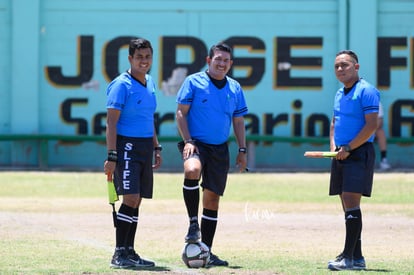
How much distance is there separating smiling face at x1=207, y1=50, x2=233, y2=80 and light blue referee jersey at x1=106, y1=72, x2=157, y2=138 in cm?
76

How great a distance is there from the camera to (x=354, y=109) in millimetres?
10531

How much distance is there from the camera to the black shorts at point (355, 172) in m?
10.4

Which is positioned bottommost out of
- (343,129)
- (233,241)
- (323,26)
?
(233,241)

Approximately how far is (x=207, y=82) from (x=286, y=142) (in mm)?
16896

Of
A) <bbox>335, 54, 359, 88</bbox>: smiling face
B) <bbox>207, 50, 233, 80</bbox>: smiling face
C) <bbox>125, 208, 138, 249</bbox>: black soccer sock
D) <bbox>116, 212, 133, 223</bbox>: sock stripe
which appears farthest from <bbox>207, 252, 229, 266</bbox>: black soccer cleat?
<bbox>335, 54, 359, 88</bbox>: smiling face

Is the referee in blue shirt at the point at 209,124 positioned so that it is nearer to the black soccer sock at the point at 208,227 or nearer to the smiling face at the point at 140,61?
the black soccer sock at the point at 208,227

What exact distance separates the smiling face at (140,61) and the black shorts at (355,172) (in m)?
2.11

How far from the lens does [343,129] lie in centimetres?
1062

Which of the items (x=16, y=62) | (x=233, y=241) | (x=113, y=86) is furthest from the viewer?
(x=16, y=62)

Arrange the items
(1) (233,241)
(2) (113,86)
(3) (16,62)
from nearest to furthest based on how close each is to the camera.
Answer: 1. (2) (113,86)
2. (1) (233,241)
3. (3) (16,62)

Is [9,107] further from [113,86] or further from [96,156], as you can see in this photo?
[113,86]

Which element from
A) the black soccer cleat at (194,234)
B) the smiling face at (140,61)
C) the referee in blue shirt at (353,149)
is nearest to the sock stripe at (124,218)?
the black soccer cleat at (194,234)

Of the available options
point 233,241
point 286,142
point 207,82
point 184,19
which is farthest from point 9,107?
point 207,82

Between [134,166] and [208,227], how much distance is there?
1077mm
